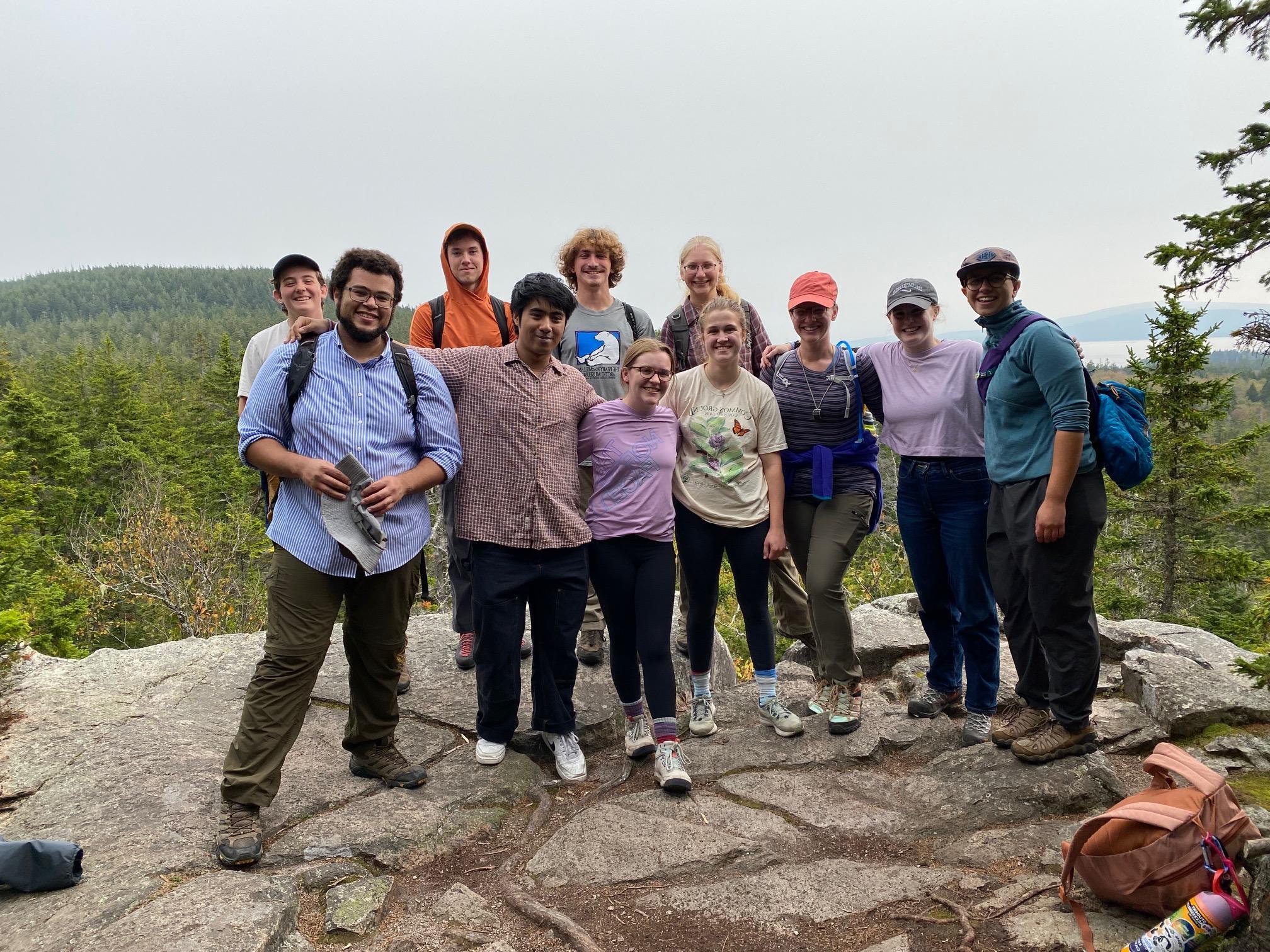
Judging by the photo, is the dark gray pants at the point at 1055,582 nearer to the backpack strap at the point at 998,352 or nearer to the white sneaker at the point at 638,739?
the backpack strap at the point at 998,352

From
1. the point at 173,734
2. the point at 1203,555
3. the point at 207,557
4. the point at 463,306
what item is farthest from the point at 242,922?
the point at 207,557

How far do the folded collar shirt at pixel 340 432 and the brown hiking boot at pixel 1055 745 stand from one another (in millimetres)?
3455

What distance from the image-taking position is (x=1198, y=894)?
2.59m

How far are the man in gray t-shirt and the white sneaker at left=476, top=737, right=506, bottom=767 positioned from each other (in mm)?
920

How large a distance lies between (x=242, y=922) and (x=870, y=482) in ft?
12.8

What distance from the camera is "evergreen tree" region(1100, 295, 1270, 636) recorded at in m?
16.5

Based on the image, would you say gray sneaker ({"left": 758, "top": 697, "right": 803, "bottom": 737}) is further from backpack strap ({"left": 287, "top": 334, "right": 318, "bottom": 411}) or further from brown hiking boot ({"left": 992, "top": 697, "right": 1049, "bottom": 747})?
backpack strap ({"left": 287, "top": 334, "right": 318, "bottom": 411})

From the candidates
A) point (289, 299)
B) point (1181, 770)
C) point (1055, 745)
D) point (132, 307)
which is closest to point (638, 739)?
point (1055, 745)

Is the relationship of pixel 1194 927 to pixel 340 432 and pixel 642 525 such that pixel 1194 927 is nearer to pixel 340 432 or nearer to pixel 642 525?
pixel 642 525

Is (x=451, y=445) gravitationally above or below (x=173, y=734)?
above

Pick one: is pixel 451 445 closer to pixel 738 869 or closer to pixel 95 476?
pixel 738 869

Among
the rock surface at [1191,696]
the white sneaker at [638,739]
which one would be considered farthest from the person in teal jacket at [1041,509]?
the white sneaker at [638,739]

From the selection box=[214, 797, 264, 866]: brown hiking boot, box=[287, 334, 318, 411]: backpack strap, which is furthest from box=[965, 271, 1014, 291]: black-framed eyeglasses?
box=[214, 797, 264, 866]: brown hiking boot

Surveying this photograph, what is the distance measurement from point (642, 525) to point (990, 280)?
228 cm
